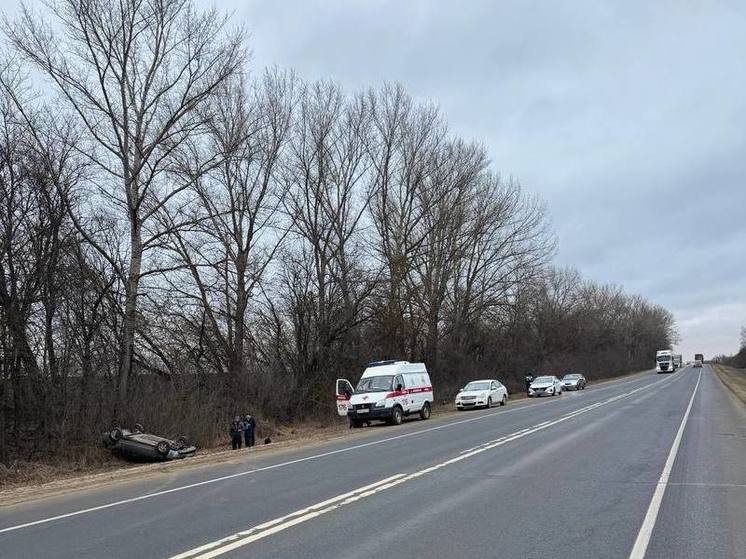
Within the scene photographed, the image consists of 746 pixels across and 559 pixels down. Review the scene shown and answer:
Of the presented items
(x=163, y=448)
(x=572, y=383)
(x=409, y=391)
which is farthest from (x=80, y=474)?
(x=572, y=383)

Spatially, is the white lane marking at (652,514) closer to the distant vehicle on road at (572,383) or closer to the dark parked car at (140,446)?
the dark parked car at (140,446)

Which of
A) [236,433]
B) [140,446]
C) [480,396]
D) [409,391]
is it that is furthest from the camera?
[480,396]

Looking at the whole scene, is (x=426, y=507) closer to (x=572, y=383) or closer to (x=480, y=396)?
(x=480, y=396)

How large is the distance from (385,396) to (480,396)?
10.7 m

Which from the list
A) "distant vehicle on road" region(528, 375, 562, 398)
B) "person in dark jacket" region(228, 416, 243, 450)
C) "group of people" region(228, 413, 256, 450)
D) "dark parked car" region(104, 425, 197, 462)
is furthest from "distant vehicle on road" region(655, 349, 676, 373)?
"dark parked car" region(104, 425, 197, 462)

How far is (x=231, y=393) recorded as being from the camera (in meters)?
27.7

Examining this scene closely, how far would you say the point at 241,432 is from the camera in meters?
21.3

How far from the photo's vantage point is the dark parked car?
18.0 m

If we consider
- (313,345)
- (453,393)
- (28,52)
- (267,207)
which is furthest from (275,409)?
(453,393)

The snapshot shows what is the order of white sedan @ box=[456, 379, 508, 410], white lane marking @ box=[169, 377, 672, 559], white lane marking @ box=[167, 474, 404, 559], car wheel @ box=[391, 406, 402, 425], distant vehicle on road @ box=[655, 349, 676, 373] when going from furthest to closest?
1. distant vehicle on road @ box=[655, 349, 676, 373]
2. white sedan @ box=[456, 379, 508, 410]
3. car wheel @ box=[391, 406, 402, 425]
4. white lane marking @ box=[167, 474, 404, 559]
5. white lane marking @ box=[169, 377, 672, 559]

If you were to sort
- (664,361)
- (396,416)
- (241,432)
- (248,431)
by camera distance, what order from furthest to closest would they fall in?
(664,361) < (396,416) < (248,431) < (241,432)

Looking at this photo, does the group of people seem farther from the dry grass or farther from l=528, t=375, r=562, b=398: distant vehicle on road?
l=528, t=375, r=562, b=398: distant vehicle on road

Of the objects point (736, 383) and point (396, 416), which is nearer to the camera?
point (396, 416)

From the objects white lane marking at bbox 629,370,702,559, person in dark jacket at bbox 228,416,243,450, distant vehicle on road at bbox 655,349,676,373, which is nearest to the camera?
white lane marking at bbox 629,370,702,559
